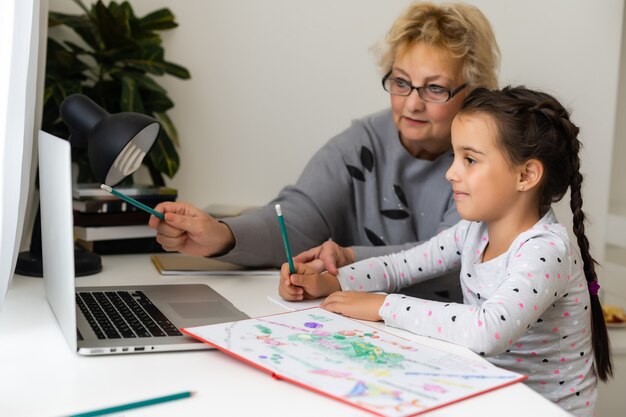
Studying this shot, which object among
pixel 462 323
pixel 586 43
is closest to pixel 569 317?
pixel 462 323

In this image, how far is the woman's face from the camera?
1.63 m

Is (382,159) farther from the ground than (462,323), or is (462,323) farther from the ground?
(382,159)

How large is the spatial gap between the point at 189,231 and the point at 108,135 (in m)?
0.32

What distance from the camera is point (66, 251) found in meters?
0.96

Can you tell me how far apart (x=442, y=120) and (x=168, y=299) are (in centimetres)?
75

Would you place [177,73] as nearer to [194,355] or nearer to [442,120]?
[442,120]

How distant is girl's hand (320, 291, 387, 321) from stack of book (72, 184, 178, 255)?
0.67 metres

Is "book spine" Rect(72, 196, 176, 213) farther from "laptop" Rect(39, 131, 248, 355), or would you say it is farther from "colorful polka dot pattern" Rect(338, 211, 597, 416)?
"colorful polka dot pattern" Rect(338, 211, 597, 416)

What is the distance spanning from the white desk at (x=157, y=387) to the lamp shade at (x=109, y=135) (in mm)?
269

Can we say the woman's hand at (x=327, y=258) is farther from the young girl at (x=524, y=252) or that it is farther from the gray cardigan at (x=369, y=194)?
the gray cardigan at (x=369, y=194)

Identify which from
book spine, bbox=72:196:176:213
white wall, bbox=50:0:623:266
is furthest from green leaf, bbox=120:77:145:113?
book spine, bbox=72:196:176:213

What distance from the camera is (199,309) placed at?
1183 millimetres

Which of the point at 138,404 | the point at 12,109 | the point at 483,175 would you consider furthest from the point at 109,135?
the point at 483,175

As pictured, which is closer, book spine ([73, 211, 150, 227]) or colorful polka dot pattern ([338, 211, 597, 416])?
colorful polka dot pattern ([338, 211, 597, 416])
